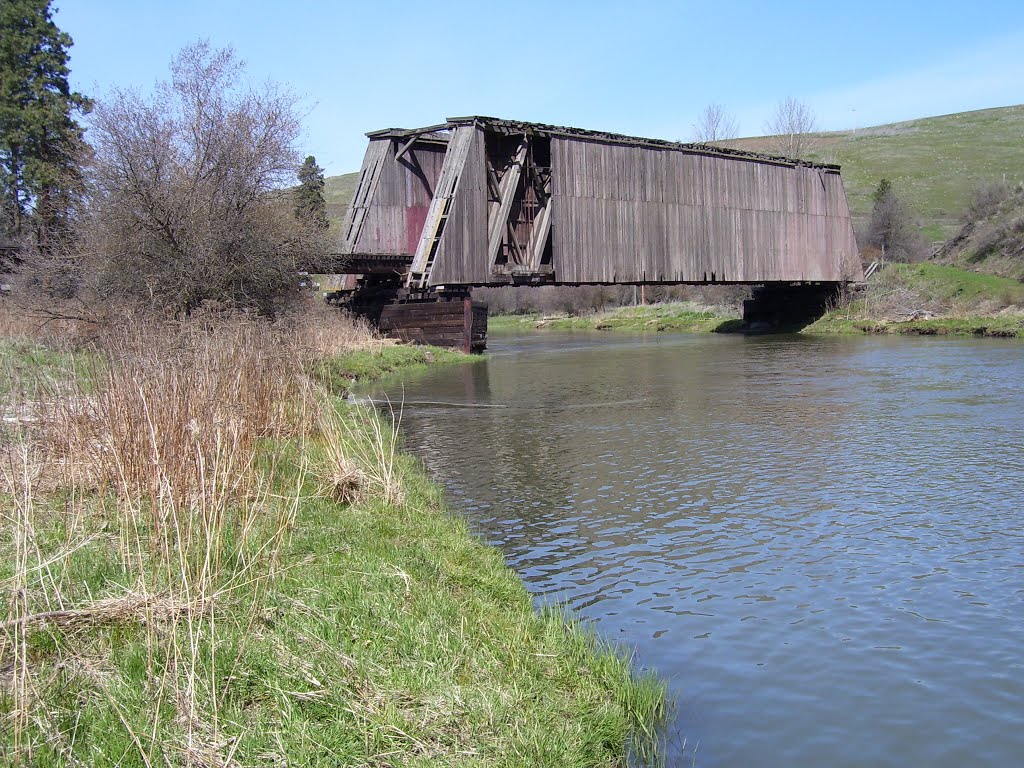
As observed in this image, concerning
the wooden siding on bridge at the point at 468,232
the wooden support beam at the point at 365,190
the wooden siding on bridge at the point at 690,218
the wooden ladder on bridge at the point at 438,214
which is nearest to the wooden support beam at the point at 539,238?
the wooden siding on bridge at the point at 690,218

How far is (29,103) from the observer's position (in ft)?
125

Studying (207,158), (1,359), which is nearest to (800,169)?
(207,158)

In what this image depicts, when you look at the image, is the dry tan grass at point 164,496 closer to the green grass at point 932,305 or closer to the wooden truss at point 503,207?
the wooden truss at point 503,207

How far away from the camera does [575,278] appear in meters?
30.3

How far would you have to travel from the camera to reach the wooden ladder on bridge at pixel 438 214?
2770 centimetres

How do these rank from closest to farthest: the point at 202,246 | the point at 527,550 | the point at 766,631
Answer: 1. the point at 766,631
2. the point at 527,550
3. the point at 202,246

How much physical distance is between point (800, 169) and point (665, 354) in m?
12.4

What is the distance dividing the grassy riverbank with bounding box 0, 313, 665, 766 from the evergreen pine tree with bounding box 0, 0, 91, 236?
1362 inches

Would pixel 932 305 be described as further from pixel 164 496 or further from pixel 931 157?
pixel 931 157

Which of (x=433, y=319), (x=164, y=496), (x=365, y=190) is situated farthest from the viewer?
(x=365, y=190)

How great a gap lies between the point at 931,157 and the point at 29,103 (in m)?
84.2

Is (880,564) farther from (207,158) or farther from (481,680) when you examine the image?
(207,158)

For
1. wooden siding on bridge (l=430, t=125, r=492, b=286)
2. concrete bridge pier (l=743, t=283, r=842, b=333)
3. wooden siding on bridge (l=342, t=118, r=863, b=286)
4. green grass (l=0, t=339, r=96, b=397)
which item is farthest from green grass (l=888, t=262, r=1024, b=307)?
green grass (l=0, t=339, r=96, b=397)

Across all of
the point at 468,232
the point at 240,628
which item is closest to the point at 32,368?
the point at 240,628
